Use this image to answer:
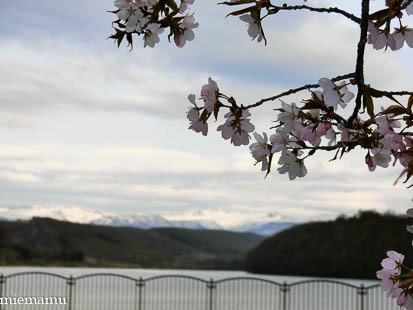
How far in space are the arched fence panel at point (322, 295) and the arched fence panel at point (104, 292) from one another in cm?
458

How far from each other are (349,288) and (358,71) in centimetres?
1699

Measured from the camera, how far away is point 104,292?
66.3 feet

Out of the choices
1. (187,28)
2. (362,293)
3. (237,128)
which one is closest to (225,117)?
(237,128)

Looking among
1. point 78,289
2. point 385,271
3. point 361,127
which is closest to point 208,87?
point 361,127

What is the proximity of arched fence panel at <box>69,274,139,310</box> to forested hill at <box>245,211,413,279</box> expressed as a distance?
58.7 ft

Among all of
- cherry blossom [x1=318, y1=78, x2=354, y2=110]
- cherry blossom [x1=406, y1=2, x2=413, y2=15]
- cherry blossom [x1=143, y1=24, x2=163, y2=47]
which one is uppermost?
cherry blossom [x1=143, y1=24, x2=163, y2=47]

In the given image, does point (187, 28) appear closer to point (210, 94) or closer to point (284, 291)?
point (210, 94)

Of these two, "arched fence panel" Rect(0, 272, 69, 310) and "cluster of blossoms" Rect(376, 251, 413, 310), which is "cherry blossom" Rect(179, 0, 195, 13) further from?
"arched fence panel" Rect(0, 272, 69, 310)

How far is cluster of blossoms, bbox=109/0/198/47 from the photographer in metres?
3.77

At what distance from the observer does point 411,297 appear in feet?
9.75

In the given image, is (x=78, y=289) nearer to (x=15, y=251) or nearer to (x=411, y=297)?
(x=411, y=297)

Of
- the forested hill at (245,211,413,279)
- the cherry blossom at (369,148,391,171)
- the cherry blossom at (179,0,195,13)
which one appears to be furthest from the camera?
the forested hill at (245,211,413,279)

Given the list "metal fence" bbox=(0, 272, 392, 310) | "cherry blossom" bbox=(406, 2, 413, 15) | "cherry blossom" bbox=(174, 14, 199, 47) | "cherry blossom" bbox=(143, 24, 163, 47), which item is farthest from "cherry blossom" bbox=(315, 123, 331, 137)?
"metal fence" bbox=(0, 272, 392, 310)

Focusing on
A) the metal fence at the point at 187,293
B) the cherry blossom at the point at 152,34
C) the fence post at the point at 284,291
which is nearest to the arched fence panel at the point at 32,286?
the metal fence at the point at 187,293
